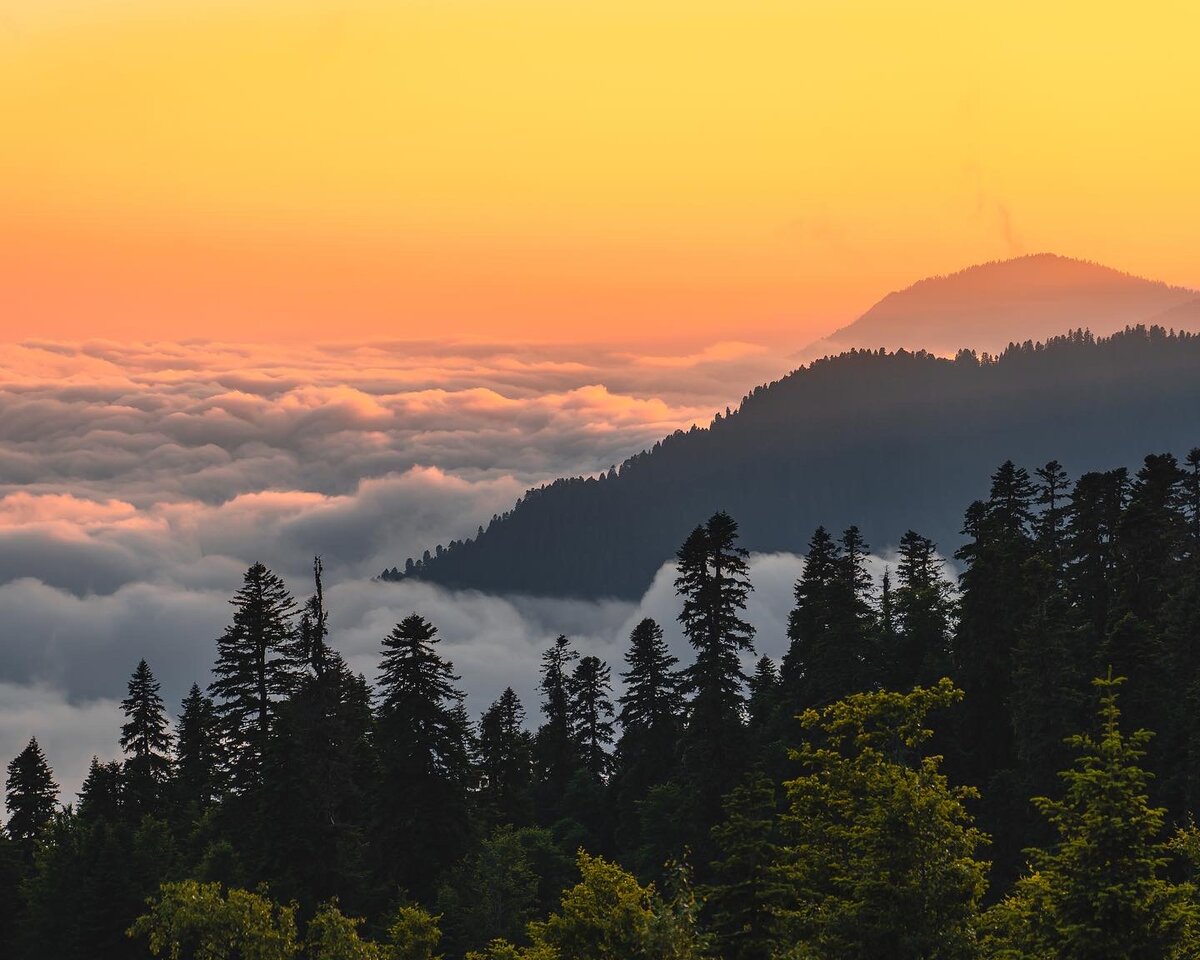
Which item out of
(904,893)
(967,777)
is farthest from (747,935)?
(967,777)

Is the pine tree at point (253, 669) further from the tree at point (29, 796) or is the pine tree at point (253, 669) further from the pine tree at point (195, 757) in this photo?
the tree at point (29, 796)

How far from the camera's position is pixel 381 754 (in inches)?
3364

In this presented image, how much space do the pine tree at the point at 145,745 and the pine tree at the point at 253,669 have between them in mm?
36818

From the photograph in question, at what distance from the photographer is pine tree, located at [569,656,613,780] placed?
5315 inches

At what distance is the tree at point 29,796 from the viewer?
5094 inches

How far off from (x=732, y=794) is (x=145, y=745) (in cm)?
8647

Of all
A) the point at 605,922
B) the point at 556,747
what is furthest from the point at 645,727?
the point at 605,922

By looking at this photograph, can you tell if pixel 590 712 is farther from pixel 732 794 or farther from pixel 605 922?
pixel 605 922

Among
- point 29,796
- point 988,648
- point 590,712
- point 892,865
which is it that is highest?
point 988,648

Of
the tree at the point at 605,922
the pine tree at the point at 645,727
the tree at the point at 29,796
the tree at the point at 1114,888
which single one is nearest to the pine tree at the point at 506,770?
the pine tree at the point at 645,727

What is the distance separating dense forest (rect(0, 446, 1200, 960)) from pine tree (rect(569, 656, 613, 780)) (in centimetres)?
753

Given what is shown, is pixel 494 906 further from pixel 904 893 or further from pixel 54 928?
pixel 904 893

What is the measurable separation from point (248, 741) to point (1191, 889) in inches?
2357

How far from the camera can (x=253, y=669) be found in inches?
3268
